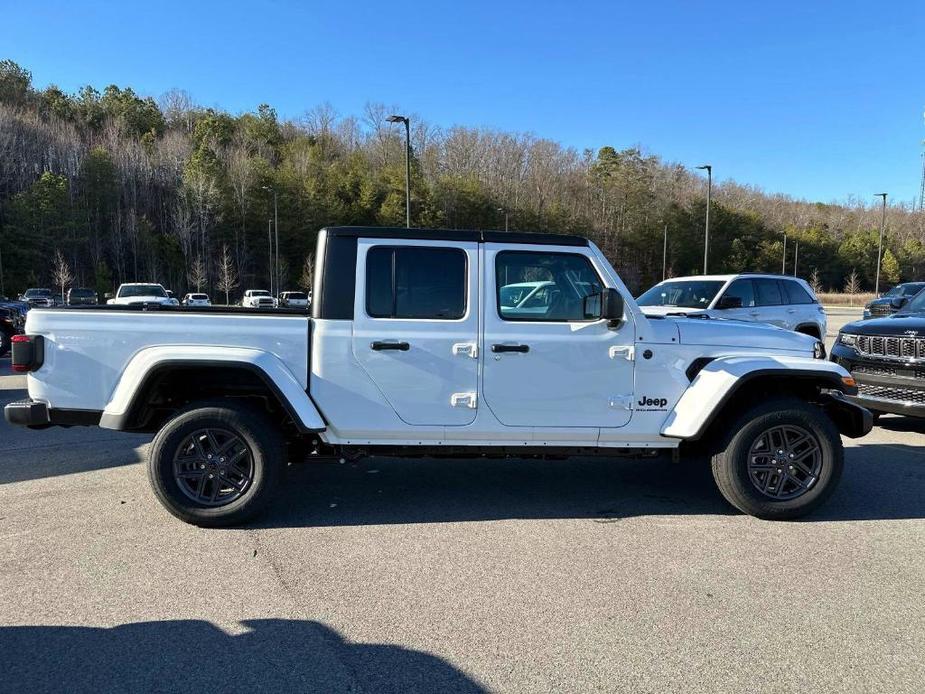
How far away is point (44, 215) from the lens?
54.7 meters

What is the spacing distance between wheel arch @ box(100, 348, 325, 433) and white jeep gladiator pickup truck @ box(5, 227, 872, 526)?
1cm

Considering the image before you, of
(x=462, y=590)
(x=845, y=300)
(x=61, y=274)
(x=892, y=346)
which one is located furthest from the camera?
(x=845, y=300)

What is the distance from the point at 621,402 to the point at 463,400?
44.4 inches

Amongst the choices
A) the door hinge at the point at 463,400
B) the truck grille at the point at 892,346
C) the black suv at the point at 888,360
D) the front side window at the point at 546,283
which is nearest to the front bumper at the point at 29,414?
the door hinge at the point at 463,400

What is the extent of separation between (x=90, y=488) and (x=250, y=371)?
82.3 inches

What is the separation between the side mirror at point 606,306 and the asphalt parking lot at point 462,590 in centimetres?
148

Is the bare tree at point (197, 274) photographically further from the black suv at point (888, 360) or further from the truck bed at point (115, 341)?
the black suv at point (888, 360)

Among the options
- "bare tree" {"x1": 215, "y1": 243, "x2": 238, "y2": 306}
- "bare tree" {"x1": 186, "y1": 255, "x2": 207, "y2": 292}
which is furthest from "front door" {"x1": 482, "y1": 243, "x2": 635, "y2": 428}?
"bare tree" {"x1": 186, "y1": 255, "x2": 207, "y2": 292}

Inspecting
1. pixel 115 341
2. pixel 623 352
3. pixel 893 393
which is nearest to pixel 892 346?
pixel 893 393

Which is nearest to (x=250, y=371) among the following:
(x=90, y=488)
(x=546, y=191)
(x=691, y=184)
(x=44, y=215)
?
(x=90, y=488)

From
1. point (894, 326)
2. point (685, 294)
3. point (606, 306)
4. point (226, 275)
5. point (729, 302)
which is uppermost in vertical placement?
point (226, 275)

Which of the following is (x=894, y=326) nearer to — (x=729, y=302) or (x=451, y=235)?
(x=729, y=302)

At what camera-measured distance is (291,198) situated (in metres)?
68.4

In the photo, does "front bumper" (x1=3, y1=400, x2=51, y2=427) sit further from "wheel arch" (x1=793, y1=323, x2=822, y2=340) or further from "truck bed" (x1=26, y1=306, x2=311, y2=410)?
"wheel arch" (x1=793, y1=323, x2=822, y2=340)
